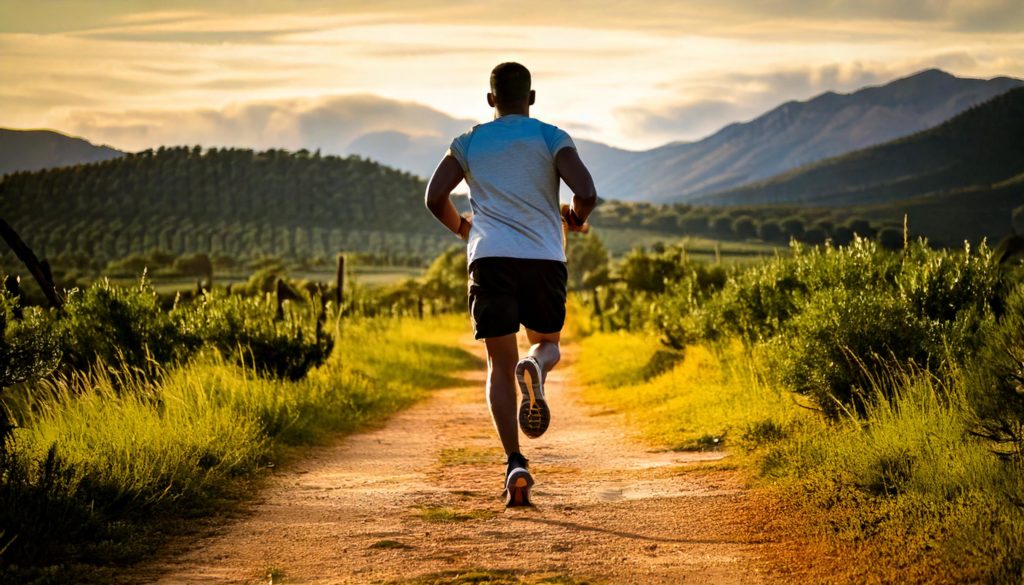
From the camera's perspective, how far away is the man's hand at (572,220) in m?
6.51

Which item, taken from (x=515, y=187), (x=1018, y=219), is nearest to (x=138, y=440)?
(x=515, y=187)

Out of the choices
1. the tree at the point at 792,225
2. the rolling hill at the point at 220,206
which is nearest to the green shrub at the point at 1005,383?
the rolling hill at the point at 220,206

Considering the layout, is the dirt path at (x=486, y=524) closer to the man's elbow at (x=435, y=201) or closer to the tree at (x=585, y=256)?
the man's elbow at (x=435, y=201)

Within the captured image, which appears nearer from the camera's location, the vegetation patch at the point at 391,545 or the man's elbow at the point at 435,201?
the vegetation patch at the point at 391,545

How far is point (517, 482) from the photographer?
622 centimetres

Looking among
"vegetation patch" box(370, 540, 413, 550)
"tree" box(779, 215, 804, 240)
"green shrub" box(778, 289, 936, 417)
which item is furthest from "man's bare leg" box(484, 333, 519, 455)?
"tree" box(779, 215, 804, 240)

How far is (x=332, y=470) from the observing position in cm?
845

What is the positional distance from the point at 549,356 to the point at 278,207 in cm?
11636

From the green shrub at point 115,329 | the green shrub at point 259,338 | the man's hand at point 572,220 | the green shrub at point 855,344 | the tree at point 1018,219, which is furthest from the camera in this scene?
the tree at point 1018,219

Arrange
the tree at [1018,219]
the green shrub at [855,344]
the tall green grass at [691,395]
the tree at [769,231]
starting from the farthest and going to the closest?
the tree at [769,231] → the tree at [1018,219] → the tall green grass at [691,395] → the green shrub at [855,344]

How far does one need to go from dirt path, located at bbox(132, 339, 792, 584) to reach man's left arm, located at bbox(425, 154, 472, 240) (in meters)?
1.73

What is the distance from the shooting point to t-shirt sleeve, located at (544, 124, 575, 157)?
6141mm

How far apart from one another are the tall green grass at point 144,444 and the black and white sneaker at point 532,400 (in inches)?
83.8

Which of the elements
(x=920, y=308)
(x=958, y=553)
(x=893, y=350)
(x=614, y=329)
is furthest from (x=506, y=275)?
(x=614, y=329)
